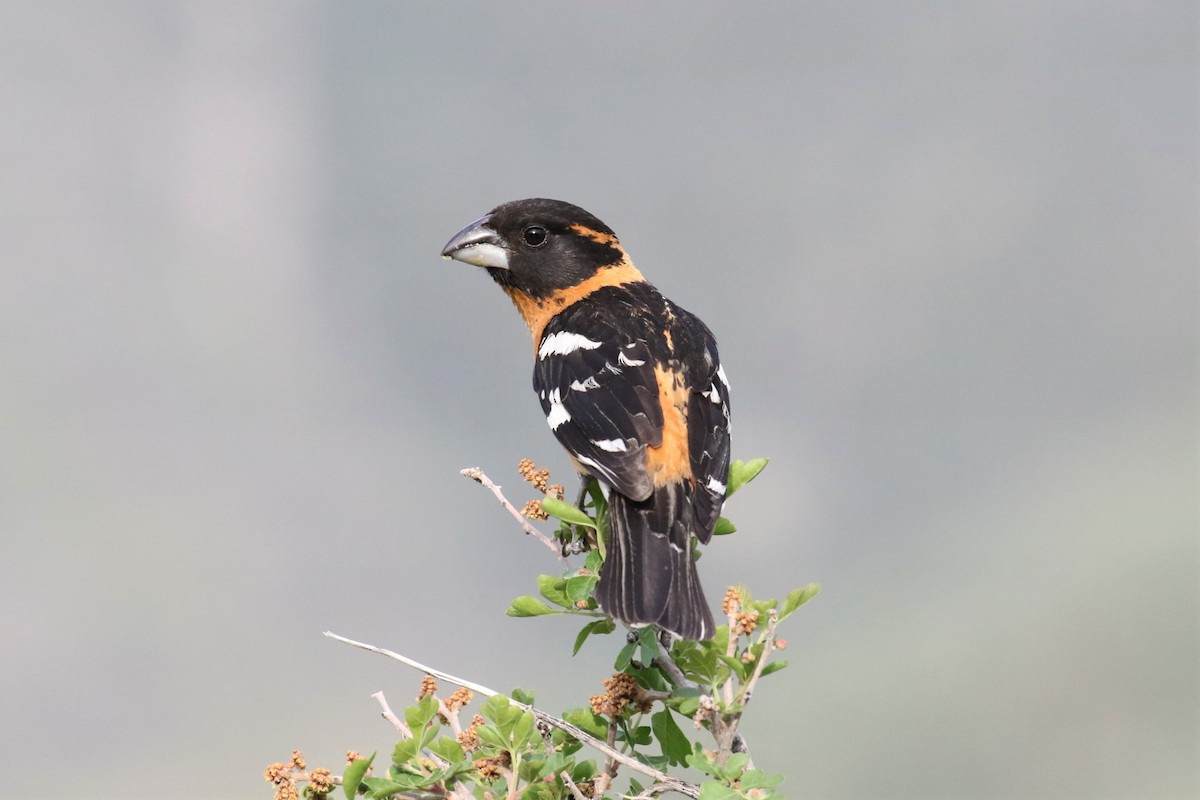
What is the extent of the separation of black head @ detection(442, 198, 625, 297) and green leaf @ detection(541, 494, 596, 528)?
1989 millimetres

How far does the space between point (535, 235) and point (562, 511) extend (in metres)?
2.27

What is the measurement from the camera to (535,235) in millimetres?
5711

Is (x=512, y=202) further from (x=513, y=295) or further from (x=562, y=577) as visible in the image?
(x=562, y=577)

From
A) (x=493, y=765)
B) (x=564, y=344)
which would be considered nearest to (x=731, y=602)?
(x=493, y=765)

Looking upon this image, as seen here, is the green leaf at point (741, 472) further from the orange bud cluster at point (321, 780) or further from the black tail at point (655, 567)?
the orange bud cluster at point (321, 780)

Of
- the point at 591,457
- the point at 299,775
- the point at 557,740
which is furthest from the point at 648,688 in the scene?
the point at 591,457

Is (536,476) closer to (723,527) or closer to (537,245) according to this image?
(723,527)

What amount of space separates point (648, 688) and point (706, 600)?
1.36ft

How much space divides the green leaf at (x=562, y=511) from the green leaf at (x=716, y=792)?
1.11 m

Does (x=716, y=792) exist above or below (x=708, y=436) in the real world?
below

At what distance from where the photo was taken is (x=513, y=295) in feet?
19.0

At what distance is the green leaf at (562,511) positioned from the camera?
3.62 metres

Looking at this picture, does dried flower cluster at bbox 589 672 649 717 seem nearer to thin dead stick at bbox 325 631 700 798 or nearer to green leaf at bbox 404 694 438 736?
thin dead stick at bbox 325 631 700 798

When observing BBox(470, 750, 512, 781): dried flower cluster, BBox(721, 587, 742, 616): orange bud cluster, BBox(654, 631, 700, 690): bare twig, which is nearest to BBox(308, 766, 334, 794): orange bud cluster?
BBox(470, 750, 512, 781): dried flower cluster
